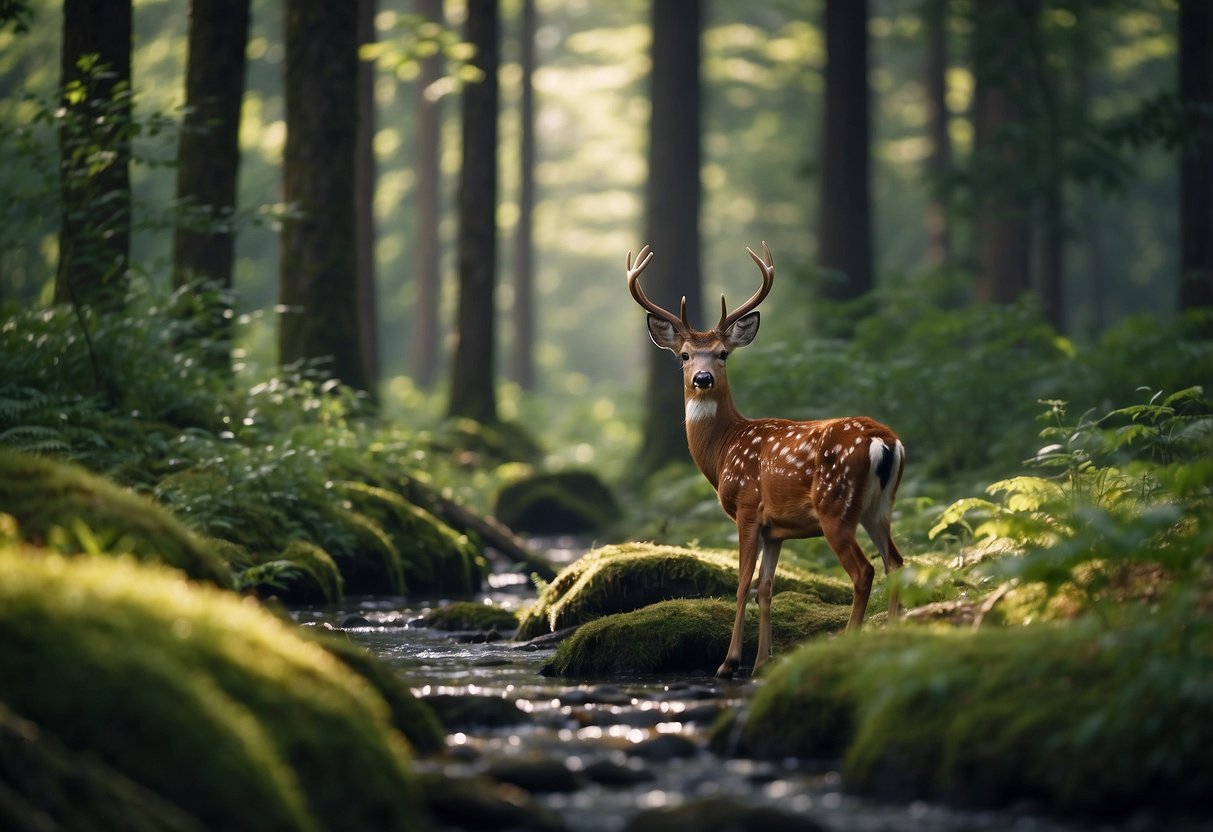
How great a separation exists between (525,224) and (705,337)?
31.3 metres

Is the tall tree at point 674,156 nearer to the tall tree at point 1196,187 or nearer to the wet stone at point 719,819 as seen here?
the tall tree at point 1196,187

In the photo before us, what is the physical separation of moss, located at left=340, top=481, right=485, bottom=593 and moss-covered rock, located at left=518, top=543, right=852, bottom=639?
9.55 ft

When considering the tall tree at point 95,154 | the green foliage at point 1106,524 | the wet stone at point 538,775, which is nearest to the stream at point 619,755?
the wet stone at point 538,775

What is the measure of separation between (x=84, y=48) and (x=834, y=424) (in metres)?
8.54

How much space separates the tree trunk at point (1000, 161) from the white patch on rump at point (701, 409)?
1395cm

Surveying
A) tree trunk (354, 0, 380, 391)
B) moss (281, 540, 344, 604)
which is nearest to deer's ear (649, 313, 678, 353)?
moss (281, 540, 344, 604)

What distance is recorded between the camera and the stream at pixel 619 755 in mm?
4750

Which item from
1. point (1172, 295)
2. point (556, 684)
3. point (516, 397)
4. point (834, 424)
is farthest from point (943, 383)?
point (1172, 295)

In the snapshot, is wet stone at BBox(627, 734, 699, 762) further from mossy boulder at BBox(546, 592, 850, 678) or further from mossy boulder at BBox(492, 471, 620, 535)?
mossy boulder at BBox(492, 471, 620, 535)

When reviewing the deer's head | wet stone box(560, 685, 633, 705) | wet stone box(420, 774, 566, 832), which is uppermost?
the deer's head

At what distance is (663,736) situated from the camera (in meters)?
5.77

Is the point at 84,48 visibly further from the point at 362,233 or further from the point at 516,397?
the point at 516,397

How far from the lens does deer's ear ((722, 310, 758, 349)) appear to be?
8.98 m

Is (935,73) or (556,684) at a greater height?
(935,73)
